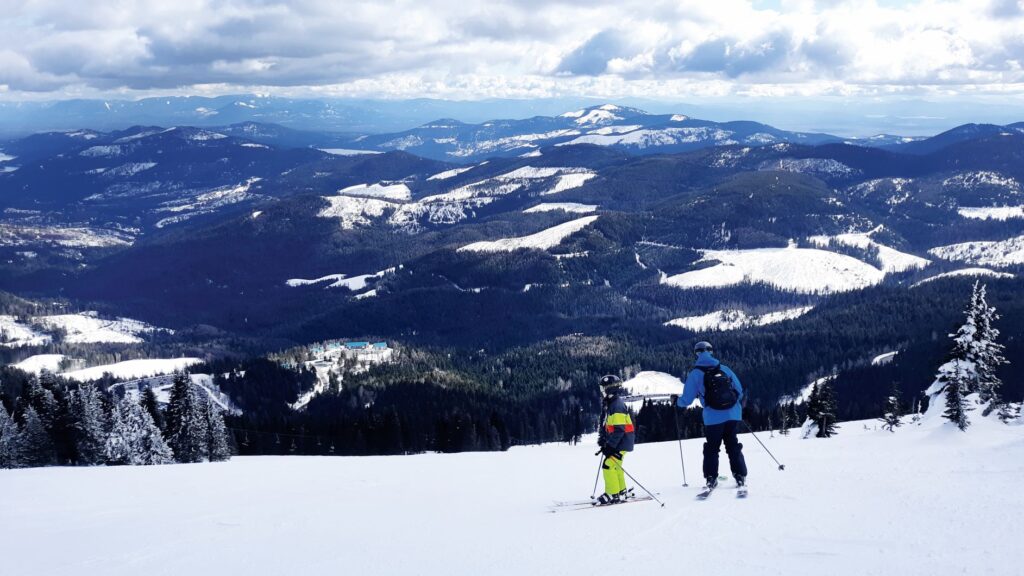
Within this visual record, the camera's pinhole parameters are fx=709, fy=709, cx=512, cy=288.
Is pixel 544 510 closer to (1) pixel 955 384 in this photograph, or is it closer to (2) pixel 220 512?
(2) pixel 220 512

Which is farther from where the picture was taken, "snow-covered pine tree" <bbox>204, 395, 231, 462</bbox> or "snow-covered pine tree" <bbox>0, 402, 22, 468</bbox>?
"snow-covered pine tree" <bbox>204, 395, 231, 462</bbox>

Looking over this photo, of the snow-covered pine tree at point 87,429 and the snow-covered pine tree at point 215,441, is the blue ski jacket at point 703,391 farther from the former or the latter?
the snow-covered pine tree at point 87,429

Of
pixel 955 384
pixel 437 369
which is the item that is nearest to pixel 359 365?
pixel 437 369

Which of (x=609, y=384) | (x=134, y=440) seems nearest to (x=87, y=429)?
(x=134, y=440)

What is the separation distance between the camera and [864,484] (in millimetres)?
21156

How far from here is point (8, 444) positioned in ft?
184

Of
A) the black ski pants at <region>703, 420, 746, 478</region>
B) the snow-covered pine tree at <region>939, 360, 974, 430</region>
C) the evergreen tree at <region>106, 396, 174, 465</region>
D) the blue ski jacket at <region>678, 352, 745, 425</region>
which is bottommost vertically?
→ the evergreen tree at <region>106, 396, 174, 465</region>

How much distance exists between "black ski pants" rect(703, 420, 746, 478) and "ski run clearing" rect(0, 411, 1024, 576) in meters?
0.76

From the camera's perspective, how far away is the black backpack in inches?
808

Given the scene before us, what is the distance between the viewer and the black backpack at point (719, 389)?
20.5 m

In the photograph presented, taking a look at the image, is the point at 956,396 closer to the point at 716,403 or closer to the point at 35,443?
the point at 716,403

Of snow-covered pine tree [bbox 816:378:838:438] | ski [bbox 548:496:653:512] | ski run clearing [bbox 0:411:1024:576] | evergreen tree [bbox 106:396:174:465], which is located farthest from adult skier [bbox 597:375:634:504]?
evergreen tree [bbox 106:396:174:465]

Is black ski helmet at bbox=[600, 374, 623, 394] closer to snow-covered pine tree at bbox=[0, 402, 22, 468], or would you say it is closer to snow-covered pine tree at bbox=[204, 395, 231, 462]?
snow-covered pine tree at bbox=[204, 395, 231, 462]

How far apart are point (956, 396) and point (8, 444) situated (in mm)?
66018
